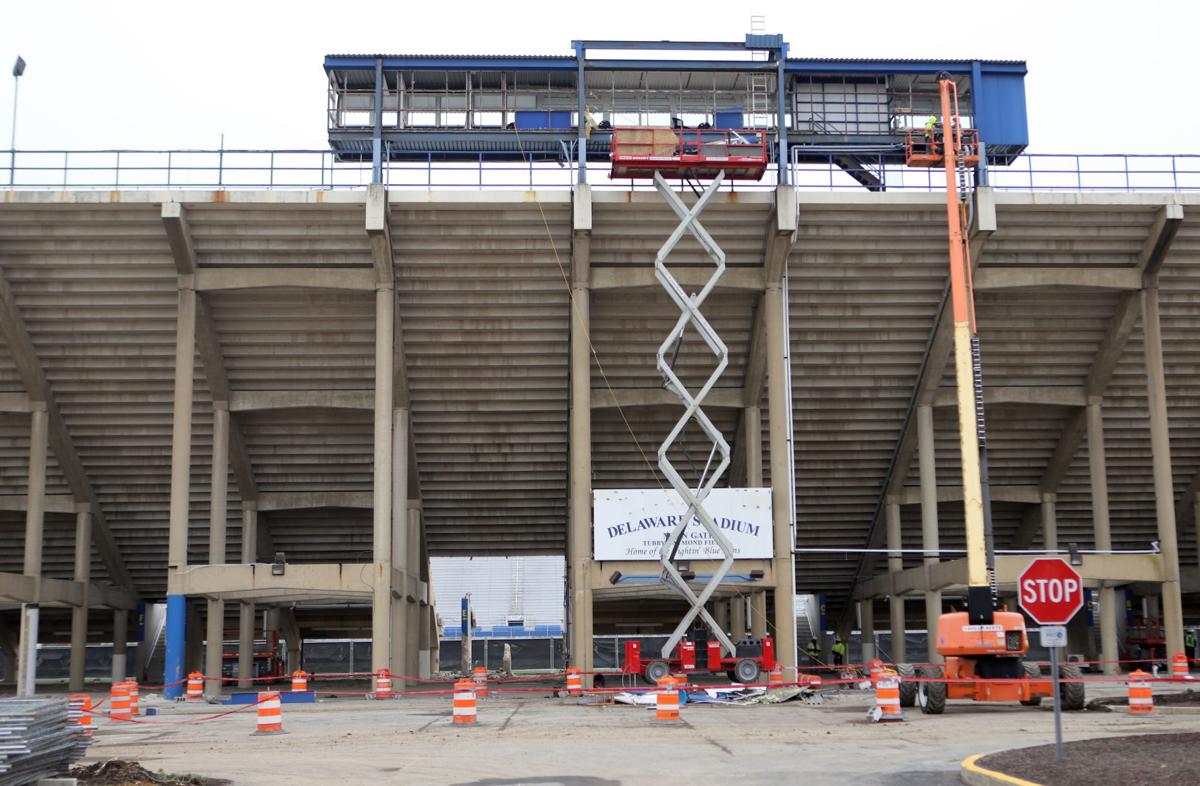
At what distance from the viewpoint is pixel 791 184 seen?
2697cm

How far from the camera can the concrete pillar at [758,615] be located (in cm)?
3061

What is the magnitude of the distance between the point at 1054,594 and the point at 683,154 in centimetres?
1677

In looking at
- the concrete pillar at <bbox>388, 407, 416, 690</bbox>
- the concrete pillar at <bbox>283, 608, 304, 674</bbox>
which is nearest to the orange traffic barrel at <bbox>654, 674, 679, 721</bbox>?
the concrete pillar at <bbox>388, 407, 416, 690</bbox>

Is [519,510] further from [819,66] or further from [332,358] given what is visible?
[819,66]

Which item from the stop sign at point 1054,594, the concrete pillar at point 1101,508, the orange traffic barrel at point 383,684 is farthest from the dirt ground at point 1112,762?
the concrete pillar at point 1101,508

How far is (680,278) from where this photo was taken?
1109 inches

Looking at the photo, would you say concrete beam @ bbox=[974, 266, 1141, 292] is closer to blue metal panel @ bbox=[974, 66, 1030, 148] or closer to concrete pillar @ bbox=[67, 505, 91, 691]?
blue metal panel @ bbox=[974, 66, 1030, 148]

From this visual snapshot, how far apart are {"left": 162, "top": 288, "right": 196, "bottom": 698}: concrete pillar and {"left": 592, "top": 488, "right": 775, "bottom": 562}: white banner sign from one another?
29.4 ft

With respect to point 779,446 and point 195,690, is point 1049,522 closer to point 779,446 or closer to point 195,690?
point 779,446

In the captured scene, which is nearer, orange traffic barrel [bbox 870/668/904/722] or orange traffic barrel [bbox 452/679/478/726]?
orange traffic barrel [bbox 870/668/904/722]

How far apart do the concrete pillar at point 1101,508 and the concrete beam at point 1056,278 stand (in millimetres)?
3745

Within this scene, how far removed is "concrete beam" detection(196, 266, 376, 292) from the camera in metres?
27.5

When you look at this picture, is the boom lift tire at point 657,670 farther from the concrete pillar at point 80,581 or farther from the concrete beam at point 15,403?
the concrete pillar at point 80,581

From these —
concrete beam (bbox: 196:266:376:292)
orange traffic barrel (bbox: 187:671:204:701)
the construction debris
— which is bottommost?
orange traffic barrel (bbox: 187:671:204:701)
